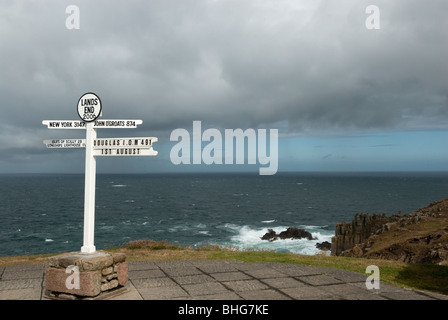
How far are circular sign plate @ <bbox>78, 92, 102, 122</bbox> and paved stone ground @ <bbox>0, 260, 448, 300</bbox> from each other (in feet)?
12.5

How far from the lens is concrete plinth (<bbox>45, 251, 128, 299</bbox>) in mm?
7170

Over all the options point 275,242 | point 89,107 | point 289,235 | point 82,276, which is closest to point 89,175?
point 89,107

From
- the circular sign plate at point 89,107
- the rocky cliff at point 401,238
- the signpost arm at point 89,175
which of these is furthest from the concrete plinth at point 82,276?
the rocky cliff at point 401,238

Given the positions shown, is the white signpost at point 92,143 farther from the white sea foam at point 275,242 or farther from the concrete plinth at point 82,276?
the white sea foam at point 275,242

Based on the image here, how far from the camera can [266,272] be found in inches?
394

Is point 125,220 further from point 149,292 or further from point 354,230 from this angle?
point 149,292

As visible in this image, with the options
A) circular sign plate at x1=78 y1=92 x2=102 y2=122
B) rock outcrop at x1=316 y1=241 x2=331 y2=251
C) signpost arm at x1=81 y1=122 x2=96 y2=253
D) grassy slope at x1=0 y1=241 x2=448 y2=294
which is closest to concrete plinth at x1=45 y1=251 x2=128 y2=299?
signpost arm at x1=81 y1=122 x2=96 y2=253

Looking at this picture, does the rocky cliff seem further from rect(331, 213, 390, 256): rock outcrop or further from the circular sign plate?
the circular sign plate

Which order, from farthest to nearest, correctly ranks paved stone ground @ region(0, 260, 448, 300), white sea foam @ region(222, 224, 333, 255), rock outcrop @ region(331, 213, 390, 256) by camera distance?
white sea foam @ region(222, 224, 333, 255) → rock outcrop @ region(331, 213, 390, 256) → paved stone ground @ region(0, 260, 448, 300)

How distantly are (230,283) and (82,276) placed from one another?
336 centimetres

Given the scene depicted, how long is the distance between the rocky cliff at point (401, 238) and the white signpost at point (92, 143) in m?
14.2

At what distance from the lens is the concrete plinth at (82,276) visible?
23.5 ft

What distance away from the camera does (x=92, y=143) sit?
8.06 metres
